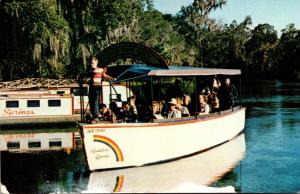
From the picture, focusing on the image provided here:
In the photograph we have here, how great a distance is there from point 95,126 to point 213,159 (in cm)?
543

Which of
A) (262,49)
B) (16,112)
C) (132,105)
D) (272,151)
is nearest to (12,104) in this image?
(16,112)

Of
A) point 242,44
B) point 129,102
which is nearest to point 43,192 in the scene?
point 129,102

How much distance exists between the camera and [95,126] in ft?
47.3

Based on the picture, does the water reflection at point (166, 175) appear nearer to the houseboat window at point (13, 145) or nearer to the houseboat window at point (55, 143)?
the houseboat window at point (55, 143)

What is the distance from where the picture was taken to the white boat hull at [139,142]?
1463cm

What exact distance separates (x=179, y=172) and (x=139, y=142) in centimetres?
162

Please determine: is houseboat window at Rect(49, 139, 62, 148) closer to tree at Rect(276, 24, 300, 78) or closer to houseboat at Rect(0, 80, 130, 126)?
houseboat at Rect(0, 80, 130, 126)

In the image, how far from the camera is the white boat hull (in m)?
14.6

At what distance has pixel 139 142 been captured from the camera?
603 inches

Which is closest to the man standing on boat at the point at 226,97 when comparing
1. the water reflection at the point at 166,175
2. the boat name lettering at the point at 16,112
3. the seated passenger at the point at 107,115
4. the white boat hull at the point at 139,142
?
the white boat hull at the point at 139,142

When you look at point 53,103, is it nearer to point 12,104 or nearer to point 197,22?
point 12,104

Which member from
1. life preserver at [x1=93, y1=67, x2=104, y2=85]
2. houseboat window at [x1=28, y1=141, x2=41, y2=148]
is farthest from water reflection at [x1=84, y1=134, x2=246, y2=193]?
houseboat window at [x1=28, y1=141, x2=41, y2=148]

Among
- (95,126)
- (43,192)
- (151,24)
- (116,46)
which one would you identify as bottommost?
(43,192)

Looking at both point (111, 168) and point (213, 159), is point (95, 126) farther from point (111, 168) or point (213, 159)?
point (213, 159)
